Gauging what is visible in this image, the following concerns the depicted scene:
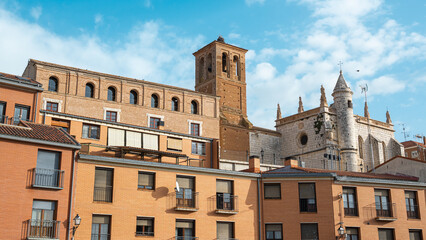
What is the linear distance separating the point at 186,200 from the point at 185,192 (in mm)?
482

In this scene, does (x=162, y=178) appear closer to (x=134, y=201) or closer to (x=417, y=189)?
(x=134, y=201)

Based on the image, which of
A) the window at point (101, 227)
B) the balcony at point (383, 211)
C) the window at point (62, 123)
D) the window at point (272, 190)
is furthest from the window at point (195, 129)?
the window at point (101, 227)

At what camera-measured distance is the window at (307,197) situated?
31.6 meters

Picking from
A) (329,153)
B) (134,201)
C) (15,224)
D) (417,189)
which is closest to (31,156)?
(15,224)

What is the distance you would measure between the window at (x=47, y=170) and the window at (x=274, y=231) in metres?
13.0

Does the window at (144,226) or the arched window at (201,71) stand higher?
the arched window at (201,71)

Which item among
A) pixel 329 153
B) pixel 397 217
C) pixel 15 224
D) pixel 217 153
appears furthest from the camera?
pixel 329 153

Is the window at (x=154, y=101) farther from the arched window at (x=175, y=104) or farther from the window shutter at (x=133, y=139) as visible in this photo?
the window shutter at (x=133, y=139)

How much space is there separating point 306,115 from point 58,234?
151 ft

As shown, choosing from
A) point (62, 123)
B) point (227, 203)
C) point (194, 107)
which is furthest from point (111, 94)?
point (227, 203)

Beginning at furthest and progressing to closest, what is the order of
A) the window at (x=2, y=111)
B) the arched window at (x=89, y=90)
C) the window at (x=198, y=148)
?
the arched window at (x=89, y=90), the window at (x=198, y=148), the window at (x=2, y=111)

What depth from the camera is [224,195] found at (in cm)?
3084

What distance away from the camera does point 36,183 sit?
79.4 ft

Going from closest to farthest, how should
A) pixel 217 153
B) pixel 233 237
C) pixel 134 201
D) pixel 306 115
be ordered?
pixel 134 201 → pixel 233 237 → pixel 217 153 → pixel 306 115
